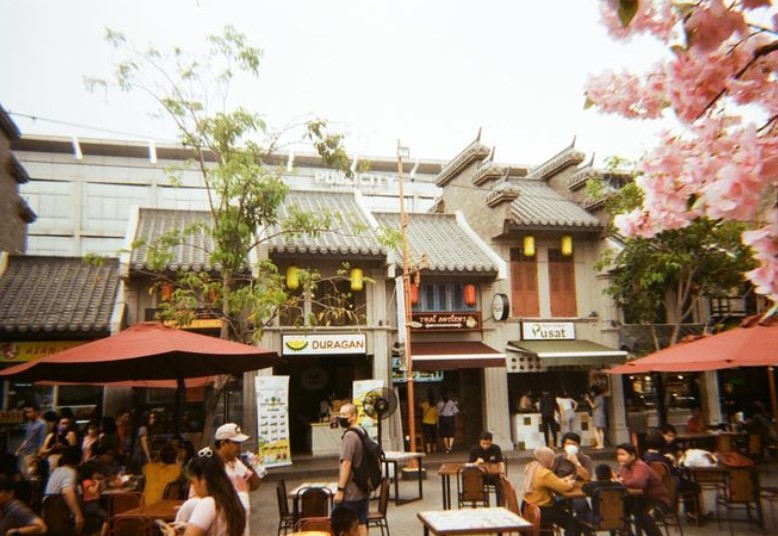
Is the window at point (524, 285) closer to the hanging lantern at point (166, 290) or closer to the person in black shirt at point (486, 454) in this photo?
the person in black shirt at point (486, 454)

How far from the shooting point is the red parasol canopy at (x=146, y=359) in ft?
22.2

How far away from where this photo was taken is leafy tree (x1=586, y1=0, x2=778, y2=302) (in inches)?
66.6

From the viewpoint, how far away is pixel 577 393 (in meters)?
19.8

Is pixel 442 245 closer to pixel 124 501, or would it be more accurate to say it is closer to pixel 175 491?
pixel 175 491

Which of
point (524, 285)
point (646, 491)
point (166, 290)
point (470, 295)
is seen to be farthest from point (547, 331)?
point (646, 491)

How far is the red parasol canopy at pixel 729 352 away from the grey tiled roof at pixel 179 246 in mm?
10399

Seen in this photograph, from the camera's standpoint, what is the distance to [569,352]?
60.0 ft

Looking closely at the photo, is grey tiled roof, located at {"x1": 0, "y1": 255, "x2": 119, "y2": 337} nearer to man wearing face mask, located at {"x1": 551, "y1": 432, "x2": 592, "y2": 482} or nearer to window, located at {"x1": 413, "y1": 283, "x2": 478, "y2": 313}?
window, located at {"x1": 413, "y1": 283, "x2": 478, "y2": 313}

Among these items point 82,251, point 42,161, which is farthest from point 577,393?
A: point 42,161

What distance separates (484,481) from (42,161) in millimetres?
31967

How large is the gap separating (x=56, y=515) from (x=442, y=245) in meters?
14.9

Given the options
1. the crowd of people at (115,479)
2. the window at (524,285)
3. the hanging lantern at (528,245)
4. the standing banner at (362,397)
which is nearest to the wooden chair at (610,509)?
the crowd of people at (115,479)

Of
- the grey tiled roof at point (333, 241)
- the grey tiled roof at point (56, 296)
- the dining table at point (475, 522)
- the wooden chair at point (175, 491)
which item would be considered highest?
the grey tiled roof at point (333, 241)

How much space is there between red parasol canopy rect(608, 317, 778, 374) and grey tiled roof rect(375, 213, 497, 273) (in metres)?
8.85
